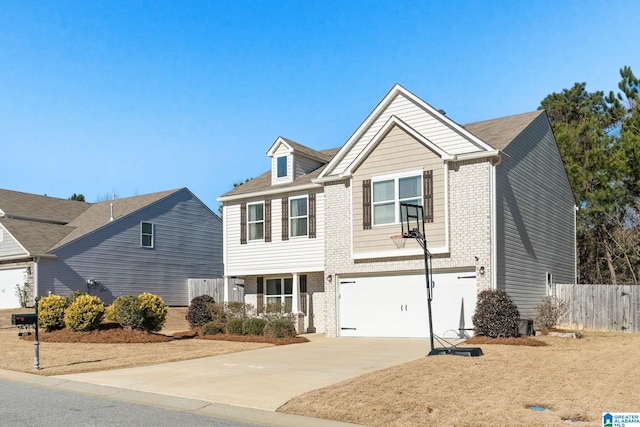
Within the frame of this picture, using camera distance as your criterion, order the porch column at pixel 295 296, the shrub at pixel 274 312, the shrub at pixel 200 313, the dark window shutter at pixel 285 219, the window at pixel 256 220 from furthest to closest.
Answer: the window at pixel 256 220
the dark window shutter at pixel 285 219
the porch column at pixel 295 296
the shrub at pixel 200 313
the shrub at pixel 274 312

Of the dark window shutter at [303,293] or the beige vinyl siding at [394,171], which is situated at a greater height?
the beige vinyl siding at [394,171]

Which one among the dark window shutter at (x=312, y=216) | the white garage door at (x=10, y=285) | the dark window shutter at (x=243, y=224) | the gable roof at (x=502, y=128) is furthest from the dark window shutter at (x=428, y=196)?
the white garage door at (x=10, y=285)

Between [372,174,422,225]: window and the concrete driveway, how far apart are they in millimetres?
4613

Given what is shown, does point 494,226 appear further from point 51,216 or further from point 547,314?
point 51,216

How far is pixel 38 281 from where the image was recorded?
29.7 m

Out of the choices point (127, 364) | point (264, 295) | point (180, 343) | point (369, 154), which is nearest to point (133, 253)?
point (264, 295)

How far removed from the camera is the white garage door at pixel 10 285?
3081cm

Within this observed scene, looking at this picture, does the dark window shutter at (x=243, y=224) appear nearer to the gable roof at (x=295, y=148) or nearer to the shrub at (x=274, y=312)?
the gable roof at (x=295, y=148)

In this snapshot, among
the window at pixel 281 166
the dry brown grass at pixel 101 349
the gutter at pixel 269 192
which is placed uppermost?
the window at pixel 281 166

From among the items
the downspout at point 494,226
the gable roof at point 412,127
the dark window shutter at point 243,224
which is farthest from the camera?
the dark window shutter at point 243,224

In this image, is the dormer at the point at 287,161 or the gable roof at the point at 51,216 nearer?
the dormer at the point at 287,161

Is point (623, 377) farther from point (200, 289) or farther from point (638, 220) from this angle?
point (200, 289)

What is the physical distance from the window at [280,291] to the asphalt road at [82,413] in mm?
15074

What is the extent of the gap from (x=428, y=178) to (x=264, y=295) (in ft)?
31.7
